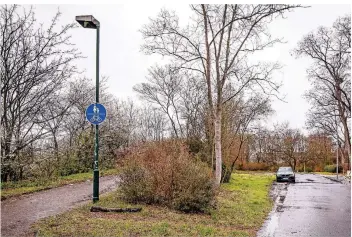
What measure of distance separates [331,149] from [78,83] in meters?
56.3

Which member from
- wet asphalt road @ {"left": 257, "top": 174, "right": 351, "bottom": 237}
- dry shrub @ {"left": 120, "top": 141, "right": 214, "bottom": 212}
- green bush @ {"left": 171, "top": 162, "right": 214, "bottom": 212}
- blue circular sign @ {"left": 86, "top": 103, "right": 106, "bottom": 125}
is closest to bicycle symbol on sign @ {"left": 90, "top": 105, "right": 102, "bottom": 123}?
blue circular sign @ {"left": 86, "top": 103, "right": 106, "bottom": 125}

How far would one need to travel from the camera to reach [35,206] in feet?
36.7

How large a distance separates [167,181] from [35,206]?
3780 millimetres

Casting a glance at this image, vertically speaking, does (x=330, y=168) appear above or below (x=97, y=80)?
below

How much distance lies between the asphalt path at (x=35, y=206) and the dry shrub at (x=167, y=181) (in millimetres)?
1710

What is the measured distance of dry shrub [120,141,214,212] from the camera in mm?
11648

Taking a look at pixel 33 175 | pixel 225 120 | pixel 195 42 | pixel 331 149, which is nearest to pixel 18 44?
pixel 33 175

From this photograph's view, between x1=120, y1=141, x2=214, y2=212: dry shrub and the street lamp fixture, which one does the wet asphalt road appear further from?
the street lamp fixture

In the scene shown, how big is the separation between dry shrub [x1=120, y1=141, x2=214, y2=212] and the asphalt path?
1710 mm

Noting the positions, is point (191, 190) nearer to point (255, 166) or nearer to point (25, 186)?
point (25, 186)

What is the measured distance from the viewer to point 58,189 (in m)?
Result: 15.5

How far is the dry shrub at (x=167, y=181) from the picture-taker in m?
11.6

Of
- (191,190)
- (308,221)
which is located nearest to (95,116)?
(191,190)

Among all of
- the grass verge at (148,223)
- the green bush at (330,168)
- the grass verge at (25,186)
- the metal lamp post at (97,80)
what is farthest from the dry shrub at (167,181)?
the green bush at (330,168)
